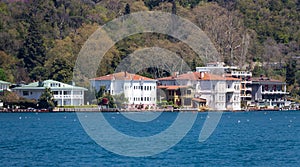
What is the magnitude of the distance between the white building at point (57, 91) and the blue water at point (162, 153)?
20134 mm

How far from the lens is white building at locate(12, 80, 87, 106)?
74.2 m

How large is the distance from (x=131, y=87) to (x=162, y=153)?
142ft

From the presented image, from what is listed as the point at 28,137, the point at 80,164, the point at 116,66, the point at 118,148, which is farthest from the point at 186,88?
the point at 80,164

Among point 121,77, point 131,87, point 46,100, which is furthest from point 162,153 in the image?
point 121,77

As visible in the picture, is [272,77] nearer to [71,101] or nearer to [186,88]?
[186,88]

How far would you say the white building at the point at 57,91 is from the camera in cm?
7419

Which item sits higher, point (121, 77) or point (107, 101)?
point (121, 77)

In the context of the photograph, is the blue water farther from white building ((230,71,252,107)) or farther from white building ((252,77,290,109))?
white building ((252,77,290,109))

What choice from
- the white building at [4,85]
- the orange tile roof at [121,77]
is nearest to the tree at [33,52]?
the white building at [4,85]

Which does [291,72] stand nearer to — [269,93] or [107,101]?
[269,93]

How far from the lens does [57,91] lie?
74.4 m

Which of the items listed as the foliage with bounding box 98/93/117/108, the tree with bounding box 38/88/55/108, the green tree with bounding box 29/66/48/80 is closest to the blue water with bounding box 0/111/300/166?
the tree with bounding box 38/88/55/108

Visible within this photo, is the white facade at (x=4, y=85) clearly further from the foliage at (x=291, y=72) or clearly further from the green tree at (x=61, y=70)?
the foliage at (x=291, y=72)

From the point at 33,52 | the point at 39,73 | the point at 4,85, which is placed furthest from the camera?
the point at 33,52
